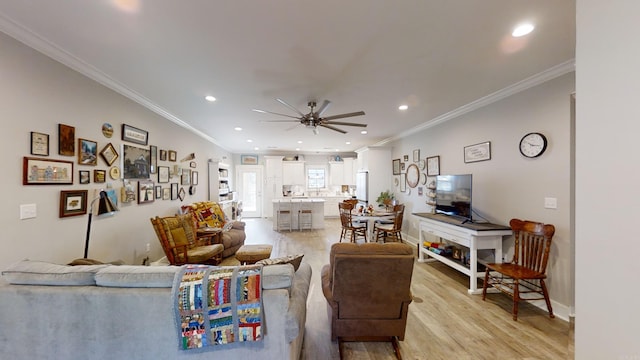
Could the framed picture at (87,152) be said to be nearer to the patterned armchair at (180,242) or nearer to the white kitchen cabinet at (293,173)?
the patterned armchair at (180,242)

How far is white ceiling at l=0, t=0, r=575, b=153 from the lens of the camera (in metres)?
1.74

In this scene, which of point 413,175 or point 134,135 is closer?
point 134,135

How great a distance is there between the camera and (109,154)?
3086 millimetres

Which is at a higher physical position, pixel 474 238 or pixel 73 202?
pixel 73 202

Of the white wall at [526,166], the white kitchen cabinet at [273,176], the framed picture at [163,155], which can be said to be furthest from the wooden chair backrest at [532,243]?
the white kitchen cabinet at [273,176]

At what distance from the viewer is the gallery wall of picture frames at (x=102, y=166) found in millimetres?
2257

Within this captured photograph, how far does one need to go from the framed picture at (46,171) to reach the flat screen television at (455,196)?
4.84 meters

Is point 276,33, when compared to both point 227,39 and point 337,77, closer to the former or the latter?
point 227,39

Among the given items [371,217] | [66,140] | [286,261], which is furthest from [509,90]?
[66,140]

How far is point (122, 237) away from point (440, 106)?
16.7 ft

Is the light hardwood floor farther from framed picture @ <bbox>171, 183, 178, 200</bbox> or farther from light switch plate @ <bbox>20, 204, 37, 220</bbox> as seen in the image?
framed picture @ <bbox>171, 183, 178, 200</bbox>

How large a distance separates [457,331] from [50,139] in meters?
Result: 4.39
